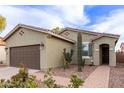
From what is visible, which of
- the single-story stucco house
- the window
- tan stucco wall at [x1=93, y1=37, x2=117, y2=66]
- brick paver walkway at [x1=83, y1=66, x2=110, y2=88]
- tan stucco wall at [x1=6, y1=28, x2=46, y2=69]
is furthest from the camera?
the window

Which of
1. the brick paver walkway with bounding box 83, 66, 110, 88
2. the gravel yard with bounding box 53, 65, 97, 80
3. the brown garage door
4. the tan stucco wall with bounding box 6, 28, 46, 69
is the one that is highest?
the tan stucco wall with bounding box 6, 28, 46, 69

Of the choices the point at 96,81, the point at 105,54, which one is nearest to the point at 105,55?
the point at 105,54

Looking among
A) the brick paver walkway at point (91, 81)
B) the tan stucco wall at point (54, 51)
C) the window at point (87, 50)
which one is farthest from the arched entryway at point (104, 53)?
the brick paver walkway at point (91, 81)

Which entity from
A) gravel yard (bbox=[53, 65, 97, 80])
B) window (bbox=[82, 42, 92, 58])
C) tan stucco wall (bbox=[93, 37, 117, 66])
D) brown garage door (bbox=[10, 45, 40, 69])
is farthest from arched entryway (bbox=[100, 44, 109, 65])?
brown garage door (bbox=[10, 45, 40, 69])

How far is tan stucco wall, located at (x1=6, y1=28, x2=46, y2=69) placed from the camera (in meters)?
16.4

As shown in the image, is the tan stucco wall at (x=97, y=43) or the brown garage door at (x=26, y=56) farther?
the tan stucco wall at (x=97, y=43)

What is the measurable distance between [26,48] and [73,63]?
5.45 metres

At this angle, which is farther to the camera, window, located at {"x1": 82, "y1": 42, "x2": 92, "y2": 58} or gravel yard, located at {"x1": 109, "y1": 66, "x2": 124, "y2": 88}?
window, located at {"x1": 82, "y1": 42, "x2": 92, "y2": 58}

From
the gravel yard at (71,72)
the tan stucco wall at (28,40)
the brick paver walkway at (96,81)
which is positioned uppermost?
the tan stucco wall at (28,40)

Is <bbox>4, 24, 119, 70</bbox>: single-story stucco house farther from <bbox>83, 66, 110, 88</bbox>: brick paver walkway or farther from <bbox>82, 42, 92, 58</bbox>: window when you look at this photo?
<bbox>83, 66, 110, 88</bbox>: brick paver walkway

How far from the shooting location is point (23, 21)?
57.6 feet

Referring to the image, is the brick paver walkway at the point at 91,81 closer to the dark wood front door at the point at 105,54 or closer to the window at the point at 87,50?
the window at the point at 87,50

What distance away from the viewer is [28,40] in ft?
59.2

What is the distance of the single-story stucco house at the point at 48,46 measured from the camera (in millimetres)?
16609
